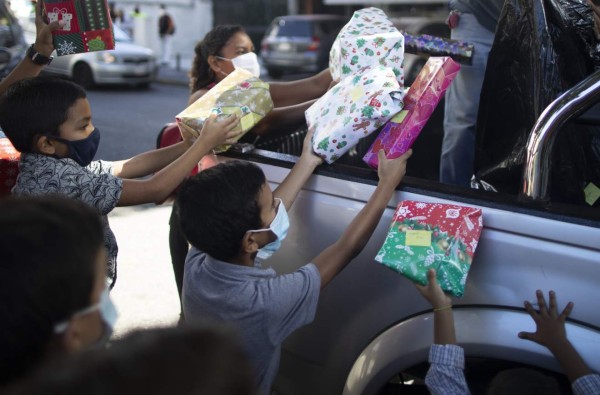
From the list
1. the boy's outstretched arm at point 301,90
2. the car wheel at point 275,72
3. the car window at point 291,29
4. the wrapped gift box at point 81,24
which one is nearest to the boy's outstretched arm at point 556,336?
the wrapped gift box at point 81,24

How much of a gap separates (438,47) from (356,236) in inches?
47.6

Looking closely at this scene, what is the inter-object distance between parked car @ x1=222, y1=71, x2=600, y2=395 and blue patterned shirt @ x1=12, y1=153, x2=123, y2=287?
1.64 feet

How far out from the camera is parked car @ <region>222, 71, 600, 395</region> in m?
1.65

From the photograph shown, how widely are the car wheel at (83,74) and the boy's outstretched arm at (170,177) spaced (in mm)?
11480

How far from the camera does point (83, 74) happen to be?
12969 mm

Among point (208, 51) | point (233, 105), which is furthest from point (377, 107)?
point (208, 51)

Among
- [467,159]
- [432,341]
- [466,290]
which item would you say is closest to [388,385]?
[432,341]

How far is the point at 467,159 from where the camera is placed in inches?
115

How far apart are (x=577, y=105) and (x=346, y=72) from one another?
38.4 inches

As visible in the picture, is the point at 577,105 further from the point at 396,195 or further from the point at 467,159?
the point at 467,159

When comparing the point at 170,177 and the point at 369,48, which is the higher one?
the point at 369,48

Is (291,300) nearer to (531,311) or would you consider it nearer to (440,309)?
(440,309)

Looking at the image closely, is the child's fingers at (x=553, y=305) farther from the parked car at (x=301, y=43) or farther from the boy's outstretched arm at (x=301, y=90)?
the parked car at (x=301, y=43)

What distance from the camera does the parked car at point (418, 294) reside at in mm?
1646
